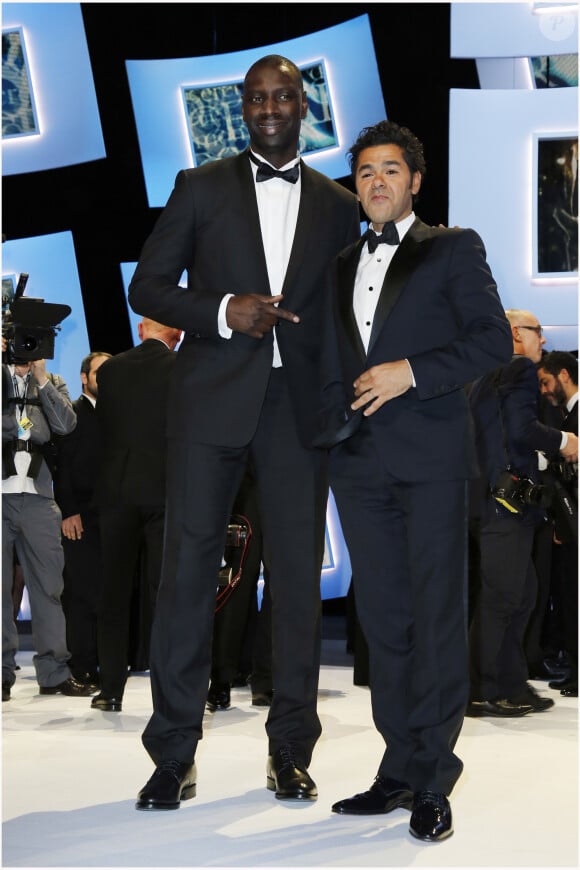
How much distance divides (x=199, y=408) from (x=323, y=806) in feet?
3.54

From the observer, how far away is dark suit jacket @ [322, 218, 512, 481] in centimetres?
278

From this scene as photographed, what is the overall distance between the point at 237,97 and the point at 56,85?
115cm

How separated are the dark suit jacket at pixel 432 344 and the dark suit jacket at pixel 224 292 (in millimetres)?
185

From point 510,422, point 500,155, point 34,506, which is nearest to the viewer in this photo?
point 510,422

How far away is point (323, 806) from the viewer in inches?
118

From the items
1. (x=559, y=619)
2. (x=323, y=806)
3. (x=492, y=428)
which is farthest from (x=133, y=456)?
(x=559, y=619)

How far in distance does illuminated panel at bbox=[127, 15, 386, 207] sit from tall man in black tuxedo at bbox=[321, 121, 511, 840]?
4238 millimetres

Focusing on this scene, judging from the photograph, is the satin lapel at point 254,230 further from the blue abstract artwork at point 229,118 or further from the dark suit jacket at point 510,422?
the blue abstract artwork at point 229,118

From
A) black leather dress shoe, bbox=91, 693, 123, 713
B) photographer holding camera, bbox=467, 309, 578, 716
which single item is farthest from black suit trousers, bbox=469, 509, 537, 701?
black leather dress shoe, bbox=91, 693, 123, 713

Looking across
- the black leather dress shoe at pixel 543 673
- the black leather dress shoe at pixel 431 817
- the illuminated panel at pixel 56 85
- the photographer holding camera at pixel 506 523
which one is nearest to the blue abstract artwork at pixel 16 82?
the illuminated panel at pixel 56 85

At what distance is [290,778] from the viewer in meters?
3.05

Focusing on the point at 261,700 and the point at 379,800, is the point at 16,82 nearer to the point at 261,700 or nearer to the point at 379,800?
the point at 261,700

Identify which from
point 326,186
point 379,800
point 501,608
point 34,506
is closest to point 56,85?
point 34,506

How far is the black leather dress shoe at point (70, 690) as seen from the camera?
5.45m
